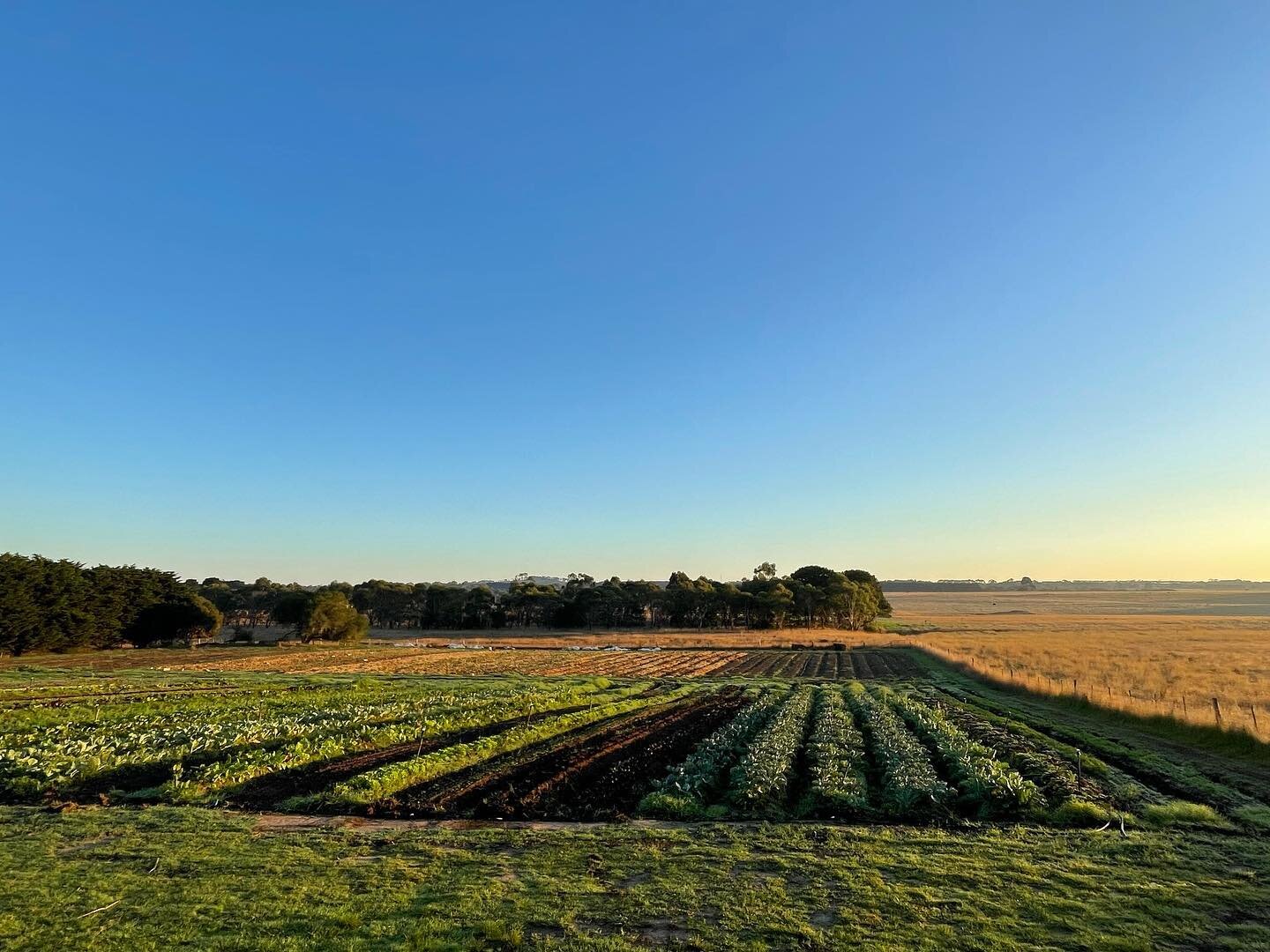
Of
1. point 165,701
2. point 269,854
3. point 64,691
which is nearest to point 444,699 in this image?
point 165,701

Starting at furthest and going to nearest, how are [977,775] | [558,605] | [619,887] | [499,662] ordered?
Answer: [558,605], [499,662], [977,775], [619,887]

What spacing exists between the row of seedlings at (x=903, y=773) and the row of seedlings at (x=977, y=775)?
463mm

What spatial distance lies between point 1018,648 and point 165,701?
68.5 meters

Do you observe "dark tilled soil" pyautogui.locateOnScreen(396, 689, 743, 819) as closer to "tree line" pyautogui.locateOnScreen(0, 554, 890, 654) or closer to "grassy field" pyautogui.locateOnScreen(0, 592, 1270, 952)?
"grassy field" pyautogui.locateOnScreen(0, 592, 1270, 952)

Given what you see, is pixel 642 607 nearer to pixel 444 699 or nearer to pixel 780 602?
pixel 780 602

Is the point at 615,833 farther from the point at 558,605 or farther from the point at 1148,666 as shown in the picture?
the point at 558,605

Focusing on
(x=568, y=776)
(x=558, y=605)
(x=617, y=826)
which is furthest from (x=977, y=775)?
(x=558, y=605)

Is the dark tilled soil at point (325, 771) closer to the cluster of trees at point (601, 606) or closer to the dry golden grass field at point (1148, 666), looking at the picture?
the dry golden grass field at point (1148, 666)

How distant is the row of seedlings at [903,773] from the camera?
565 inches

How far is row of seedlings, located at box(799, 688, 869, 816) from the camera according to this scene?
46.8ft

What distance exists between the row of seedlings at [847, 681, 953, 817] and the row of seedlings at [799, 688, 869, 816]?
0.46 meters

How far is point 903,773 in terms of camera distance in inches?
642

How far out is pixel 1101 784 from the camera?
54.4 feet

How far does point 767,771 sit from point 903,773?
3.34 metres
